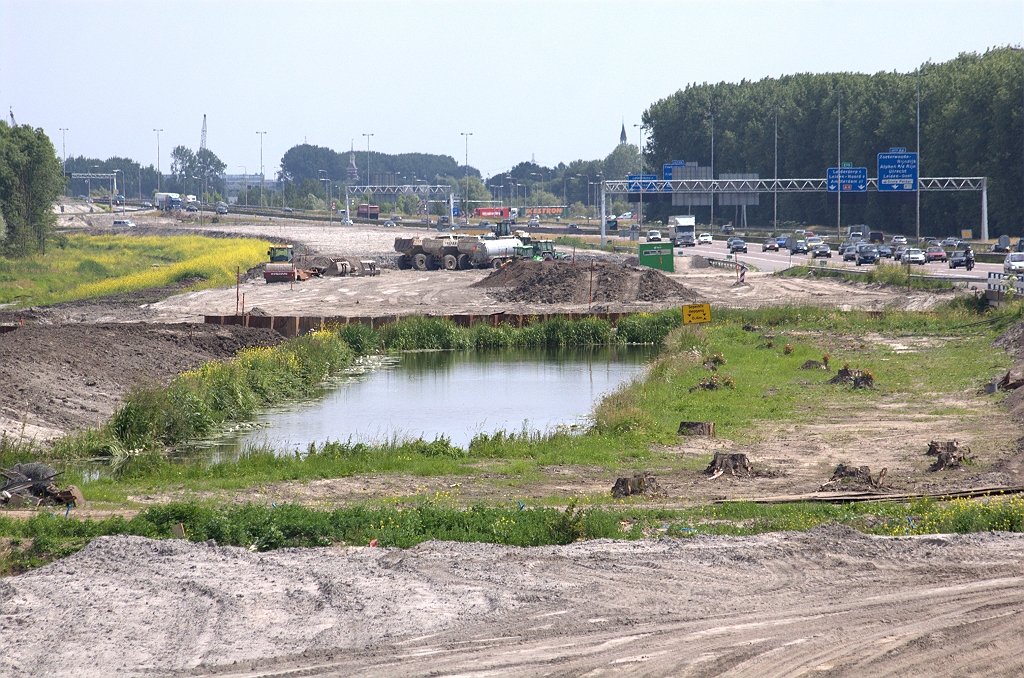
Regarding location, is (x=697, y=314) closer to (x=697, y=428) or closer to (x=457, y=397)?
(x=457, y=397)

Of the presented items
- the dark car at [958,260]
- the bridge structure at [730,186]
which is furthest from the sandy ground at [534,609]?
the bridge structure at [730,186]

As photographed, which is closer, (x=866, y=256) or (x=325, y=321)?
(x=325, y=321)

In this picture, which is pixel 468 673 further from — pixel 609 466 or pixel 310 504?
pixel 609 466

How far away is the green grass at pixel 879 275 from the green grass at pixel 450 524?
47335 millimetres

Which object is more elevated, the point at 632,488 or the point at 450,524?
the point at 450,524

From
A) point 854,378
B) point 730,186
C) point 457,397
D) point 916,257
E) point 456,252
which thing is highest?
point 730,186

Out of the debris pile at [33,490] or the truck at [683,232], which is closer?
the debris pile at [33,490]

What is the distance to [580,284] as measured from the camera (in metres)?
69.8

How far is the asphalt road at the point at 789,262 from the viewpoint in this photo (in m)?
75.7

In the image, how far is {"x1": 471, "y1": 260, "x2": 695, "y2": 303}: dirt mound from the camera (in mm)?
67562

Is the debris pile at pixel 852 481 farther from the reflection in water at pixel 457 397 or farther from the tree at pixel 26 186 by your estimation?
the tree at pixel 26 186

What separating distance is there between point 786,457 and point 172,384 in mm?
17920

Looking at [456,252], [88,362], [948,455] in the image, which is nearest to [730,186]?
[456,252]

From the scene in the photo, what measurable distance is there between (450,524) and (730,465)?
7.33m
